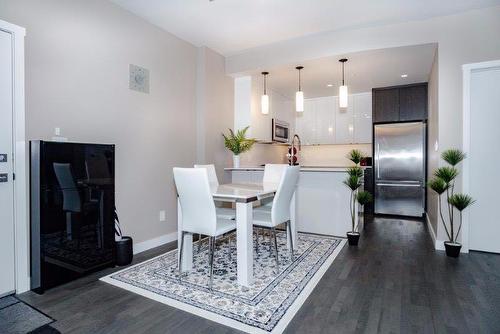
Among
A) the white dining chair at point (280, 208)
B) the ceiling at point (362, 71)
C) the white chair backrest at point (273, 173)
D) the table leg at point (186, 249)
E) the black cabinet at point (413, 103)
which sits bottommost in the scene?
the table leg at point (186, 249)

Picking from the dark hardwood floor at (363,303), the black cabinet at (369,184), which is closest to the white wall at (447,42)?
the dark hardwood floor at (363,303)

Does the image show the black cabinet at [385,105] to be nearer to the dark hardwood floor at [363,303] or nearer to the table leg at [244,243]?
the dark hardwood floor at [363,303]

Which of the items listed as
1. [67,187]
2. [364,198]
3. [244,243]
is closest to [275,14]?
[364,198]

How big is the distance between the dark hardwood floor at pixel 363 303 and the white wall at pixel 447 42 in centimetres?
100

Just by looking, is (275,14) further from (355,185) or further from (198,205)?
(198,205)

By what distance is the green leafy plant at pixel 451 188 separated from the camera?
3.15 m

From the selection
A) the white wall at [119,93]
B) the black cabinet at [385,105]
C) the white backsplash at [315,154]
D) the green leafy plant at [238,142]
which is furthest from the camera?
the white backsplash at [315,154]

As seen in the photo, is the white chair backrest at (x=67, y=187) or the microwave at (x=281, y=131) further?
the microwave at (x=281, y=131)

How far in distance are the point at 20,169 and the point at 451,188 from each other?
434 centimetres

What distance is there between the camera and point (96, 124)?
293cm

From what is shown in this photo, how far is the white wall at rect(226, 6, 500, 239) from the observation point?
3.18 m

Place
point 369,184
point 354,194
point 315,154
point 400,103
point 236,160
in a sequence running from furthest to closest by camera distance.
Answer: point 315,154, point 369,184, point 400,103, point 236,160, point 354,194

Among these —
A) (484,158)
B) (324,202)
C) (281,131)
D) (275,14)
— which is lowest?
(324,202)

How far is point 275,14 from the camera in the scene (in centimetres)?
329
